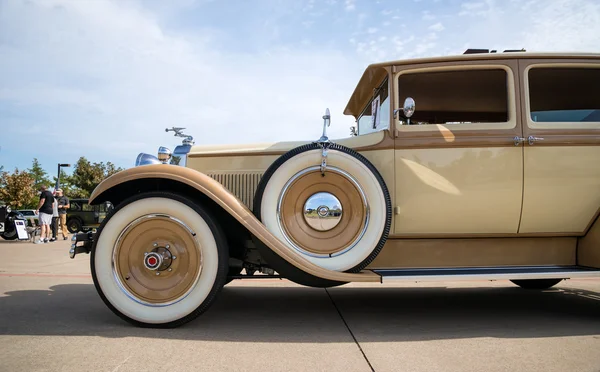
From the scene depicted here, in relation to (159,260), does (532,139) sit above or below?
above

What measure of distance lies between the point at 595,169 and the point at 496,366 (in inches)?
74.3

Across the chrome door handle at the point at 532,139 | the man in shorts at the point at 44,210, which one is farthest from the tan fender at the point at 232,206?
the man in shorts at the point at 44,210

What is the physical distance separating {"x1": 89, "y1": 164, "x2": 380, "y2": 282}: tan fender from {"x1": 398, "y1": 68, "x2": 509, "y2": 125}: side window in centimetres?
141

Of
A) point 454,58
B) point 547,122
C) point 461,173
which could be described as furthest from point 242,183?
point 547,122

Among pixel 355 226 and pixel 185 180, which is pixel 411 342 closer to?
pixel 355 226

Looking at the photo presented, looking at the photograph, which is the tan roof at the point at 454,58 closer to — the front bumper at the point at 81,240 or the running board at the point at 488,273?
the running board at the point at 488,273

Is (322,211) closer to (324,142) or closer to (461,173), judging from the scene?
(324,142)

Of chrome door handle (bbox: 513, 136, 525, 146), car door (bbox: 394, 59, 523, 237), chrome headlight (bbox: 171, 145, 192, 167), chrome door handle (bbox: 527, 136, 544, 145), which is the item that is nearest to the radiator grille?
chrome headlight (bbox: 171, 145, 192, 167)

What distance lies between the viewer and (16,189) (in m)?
27.0

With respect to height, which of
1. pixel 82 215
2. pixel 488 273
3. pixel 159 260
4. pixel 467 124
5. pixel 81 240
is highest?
pixel 467 124

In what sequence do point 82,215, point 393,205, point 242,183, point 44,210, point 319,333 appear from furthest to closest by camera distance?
1. point 82,215
2. point 44,210
3. point 242,183
4. point 393,205
5. point 319,333

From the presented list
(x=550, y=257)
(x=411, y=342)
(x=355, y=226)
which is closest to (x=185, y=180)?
(x=355, y=226)

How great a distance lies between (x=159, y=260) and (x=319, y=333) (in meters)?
1.19

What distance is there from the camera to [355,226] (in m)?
2.83
